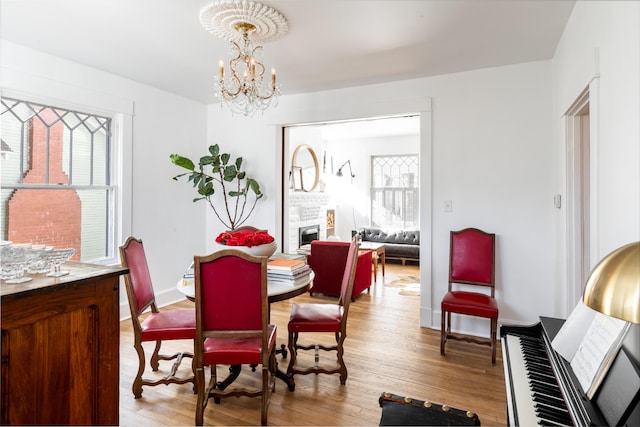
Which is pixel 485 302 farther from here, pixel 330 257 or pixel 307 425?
pixel 330 257

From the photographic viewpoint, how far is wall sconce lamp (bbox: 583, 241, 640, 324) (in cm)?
60

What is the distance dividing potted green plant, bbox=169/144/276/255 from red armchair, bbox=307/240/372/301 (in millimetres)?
1045

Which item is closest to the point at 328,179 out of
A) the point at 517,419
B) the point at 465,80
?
the point at 465,80

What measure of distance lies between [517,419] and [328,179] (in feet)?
24.5

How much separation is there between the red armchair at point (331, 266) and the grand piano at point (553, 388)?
294cm

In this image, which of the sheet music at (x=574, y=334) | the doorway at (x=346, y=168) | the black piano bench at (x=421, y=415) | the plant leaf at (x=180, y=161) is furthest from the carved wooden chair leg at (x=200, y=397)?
the doorway at (x=346, y=168)

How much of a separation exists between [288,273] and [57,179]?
2.59 meters

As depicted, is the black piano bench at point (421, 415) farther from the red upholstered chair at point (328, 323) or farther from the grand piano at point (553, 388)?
the red upholstered chair at point (328, 323)

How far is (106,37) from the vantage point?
112 inches

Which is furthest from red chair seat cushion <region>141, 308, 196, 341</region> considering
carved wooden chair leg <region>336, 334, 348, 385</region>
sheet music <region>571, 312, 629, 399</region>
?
sheet music <region>571, 312, 629, 399</region>

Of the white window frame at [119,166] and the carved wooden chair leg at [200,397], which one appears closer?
the carved wooden chair leg at [200,397]

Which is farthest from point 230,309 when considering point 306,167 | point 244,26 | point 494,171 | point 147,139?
point 306,167

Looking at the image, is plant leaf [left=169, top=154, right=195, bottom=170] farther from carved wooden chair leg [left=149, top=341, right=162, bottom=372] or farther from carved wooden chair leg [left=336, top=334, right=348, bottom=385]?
carved wooden chair leg [left=336, top=334, right=348, bottom=385]

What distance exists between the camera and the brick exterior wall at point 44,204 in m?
3.09
